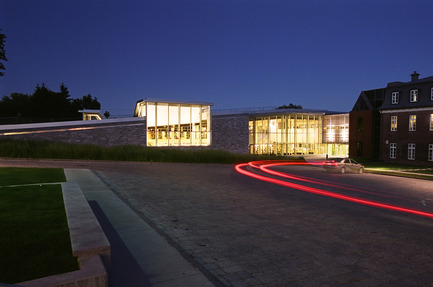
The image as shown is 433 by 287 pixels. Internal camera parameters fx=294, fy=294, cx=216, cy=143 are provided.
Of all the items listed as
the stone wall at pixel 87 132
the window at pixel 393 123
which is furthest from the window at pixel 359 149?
the stone wall at pixel 87 132

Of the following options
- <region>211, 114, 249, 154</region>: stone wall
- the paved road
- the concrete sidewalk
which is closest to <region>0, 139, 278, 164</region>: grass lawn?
<region>211, 114, 249, 154</region>: stone wall

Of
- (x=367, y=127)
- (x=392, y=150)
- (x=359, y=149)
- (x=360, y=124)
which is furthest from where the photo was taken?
(x=359, y=149)

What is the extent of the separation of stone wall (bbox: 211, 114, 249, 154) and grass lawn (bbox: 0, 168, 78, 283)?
33342 millimetres

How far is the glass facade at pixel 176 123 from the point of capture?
37406 mm

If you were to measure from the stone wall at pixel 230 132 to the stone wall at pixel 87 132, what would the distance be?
10.4 metres

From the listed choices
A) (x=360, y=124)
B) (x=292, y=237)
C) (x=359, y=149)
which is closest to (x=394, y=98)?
(x=360, y=124)

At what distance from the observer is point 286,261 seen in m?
5.54

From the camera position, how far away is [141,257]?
5.54 meters

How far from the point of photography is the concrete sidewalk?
4658 millimetres

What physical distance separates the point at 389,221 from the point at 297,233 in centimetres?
357

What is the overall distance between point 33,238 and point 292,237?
215 inches

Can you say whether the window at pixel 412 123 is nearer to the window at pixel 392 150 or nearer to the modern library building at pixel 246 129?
the window at pixel 392 150

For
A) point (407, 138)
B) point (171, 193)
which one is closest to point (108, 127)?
point (171, 193)

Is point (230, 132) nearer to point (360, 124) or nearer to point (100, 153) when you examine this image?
point (360, 124)
